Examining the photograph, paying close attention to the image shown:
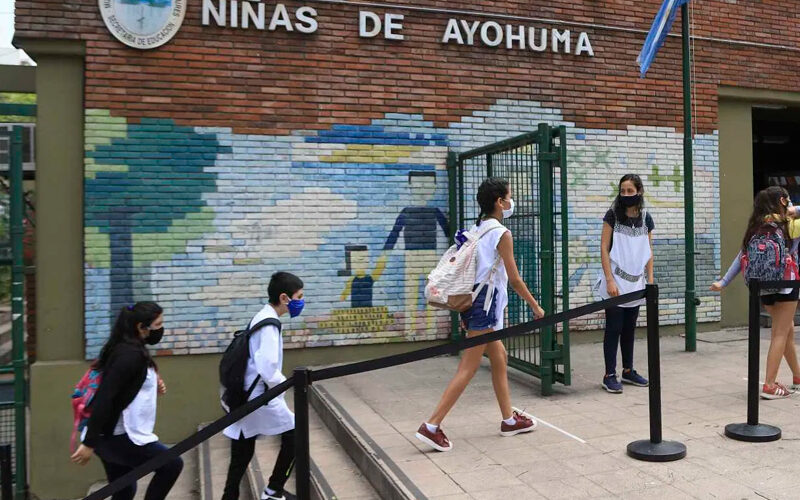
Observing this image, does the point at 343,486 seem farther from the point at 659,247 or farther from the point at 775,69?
the point at 775,69

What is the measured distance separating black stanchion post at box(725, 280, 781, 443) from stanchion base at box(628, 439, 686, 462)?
0.53m

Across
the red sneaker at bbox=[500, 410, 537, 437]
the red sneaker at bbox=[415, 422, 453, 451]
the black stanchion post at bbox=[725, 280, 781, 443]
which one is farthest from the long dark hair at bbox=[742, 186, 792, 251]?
the red sneaker at bbox=[415, 422, 453, 451]

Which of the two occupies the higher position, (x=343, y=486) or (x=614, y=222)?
(x=614, y=222)

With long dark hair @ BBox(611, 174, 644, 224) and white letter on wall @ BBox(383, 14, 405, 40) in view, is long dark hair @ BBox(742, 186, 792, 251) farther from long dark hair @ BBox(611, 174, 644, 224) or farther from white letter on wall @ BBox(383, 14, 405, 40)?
white letter on wall @ BBox(383, 14, 405, 40)

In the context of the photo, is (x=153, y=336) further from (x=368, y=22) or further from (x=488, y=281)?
(x=368, y=22)

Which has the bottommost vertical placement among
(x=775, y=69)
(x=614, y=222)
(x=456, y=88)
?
(x=614, y=222)

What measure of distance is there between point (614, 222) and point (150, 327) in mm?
3817

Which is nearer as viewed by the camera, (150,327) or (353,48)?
(150,327)

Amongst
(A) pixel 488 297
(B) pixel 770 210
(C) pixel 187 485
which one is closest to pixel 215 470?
(C) pixel 187 485

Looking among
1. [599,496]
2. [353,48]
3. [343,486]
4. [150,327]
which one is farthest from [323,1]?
[599,496]

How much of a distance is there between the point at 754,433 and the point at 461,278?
7.12 feet

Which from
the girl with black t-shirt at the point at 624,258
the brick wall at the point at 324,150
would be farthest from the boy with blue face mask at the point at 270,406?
the brick wall at the point at 324,150

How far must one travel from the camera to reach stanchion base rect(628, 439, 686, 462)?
13.4ft

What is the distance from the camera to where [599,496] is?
3625 mm
